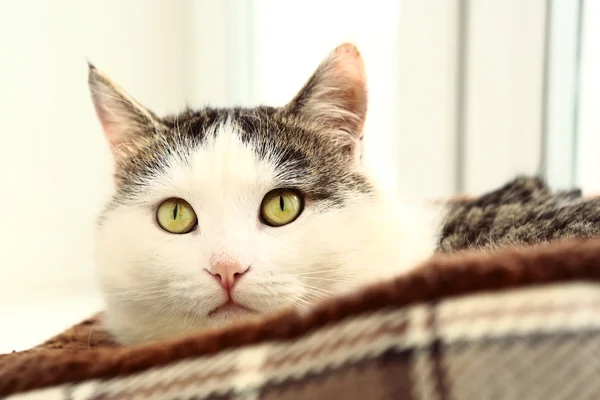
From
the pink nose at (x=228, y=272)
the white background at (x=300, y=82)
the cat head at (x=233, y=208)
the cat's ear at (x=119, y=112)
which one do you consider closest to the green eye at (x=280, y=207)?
the cat head at (x=233, y=208)

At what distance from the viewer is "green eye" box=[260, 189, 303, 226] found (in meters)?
0.76

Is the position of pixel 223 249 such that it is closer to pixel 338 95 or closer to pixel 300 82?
pixel 338 95

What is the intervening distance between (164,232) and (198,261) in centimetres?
11

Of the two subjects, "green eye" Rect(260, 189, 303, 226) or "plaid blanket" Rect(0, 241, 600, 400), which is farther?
"green eye" Rect(260, 189, 303, 226)

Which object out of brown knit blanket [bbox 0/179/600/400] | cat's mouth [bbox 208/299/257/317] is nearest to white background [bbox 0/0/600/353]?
cat's mouth [bbox 208/299/257/317]

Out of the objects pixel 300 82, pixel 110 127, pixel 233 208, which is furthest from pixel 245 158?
pixel 300 82

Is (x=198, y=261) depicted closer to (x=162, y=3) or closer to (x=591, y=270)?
(x=591, y=270)

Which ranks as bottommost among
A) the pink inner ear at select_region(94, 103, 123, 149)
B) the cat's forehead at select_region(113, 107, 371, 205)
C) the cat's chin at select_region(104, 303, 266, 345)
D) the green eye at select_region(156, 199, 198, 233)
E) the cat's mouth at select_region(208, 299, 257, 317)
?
the cat's chin at select_region(104, 303, 266, 345)

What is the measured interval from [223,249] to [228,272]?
0.03 meters

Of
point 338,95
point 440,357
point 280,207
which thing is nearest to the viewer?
point 440,357

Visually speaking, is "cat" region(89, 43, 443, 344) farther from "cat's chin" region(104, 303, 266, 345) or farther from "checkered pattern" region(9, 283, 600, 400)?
"checkered pattern" region(9, 283, 600, 400)

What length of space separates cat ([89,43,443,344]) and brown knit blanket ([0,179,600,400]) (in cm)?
22

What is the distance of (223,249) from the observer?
2.23 feet

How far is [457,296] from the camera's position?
0.37 m
